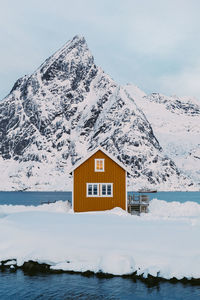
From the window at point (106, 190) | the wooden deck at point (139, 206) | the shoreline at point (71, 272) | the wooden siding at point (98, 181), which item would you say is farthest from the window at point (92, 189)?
the shoreline at point (71, 272)

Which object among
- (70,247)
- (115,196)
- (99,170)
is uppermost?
(99,170)

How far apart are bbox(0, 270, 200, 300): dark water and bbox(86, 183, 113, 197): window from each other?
1075 inches

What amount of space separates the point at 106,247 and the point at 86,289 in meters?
5.24

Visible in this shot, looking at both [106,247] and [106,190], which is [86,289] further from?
[106,190]

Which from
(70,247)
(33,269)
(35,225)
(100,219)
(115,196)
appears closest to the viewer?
(33,269)

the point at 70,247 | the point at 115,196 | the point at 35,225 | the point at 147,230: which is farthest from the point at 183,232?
the point at 115,196

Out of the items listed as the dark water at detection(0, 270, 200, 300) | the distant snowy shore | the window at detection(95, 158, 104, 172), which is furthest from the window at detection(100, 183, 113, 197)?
the dark water at detection(0, 270, 200, 300)

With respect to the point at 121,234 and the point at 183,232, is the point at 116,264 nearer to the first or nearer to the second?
the point at 121,234

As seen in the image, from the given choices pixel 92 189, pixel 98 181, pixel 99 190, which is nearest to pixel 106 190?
pixel 99 190

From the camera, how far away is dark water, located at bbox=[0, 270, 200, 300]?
18.7 meters

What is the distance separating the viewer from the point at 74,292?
758 inches

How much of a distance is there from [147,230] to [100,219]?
318 inches

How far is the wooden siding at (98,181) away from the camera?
49000 mm

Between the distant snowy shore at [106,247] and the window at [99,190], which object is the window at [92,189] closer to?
the window at [99,190]
